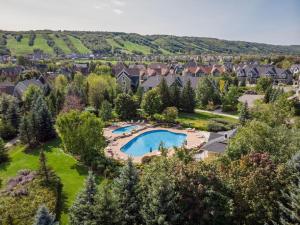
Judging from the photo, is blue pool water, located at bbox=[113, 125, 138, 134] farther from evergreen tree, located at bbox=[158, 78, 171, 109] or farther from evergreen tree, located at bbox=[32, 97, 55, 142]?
evergreen tree, located at bbox=[32, 97, 55, 142]

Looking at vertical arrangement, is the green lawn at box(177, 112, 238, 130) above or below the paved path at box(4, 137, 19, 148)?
above

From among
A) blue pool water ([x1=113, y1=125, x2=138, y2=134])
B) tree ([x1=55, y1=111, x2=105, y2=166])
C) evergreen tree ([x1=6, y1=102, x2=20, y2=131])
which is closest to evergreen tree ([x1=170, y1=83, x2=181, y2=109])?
blue pool water ([x1=113, y1=125, x2=138, y2=134])

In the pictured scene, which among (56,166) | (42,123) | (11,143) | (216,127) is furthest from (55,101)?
(216,127)

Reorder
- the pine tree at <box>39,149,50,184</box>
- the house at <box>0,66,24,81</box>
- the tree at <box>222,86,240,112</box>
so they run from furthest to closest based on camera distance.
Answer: the house at <box>0,66,24,81</box>
the tree at <box>222,86,240,112</box>
the pine tree at <box>39,149,50,184</box>

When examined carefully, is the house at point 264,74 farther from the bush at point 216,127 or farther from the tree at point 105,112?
the tree at point 105,112

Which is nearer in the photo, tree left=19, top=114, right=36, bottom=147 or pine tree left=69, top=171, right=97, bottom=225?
pine tree left=69, top=171, right=97, bottom=225

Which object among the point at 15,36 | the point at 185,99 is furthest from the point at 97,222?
the point at 15,36

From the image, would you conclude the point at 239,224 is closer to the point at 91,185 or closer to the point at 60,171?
the point at 91,185
